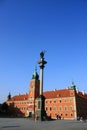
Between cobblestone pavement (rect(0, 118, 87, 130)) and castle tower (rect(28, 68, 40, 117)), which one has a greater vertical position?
castle tower (rect(28, 68, 40, 117))

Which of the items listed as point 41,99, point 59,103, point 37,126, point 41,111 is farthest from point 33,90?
point 37,126

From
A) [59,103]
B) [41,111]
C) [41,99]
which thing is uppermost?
[41,99]

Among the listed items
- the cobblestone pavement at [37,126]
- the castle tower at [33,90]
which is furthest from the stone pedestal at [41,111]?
the castle tower at [33,90]

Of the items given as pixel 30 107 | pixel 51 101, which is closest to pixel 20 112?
pixel 30 107

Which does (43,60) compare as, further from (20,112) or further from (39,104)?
(20,112)

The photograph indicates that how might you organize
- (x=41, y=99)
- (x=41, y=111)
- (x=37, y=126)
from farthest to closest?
(x=41, y=99), (x=41, y=111), (x=37, y=126)

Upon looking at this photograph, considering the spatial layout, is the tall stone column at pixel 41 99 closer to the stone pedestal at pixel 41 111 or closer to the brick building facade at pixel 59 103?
the stone pedestal at pixel 41 111

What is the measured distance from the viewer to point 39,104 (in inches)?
1676

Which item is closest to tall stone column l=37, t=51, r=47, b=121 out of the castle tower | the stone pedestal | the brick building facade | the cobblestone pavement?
the stone pedestal

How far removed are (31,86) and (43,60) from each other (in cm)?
5132

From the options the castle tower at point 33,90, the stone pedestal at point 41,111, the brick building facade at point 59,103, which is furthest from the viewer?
the castle tower at point 33,90

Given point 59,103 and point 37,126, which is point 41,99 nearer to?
point 37,126

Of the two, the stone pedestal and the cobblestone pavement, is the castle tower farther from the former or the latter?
the cobblestone pavement

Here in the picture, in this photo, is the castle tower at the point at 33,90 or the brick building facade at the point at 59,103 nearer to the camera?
the brick building facade at the point at 59,103
